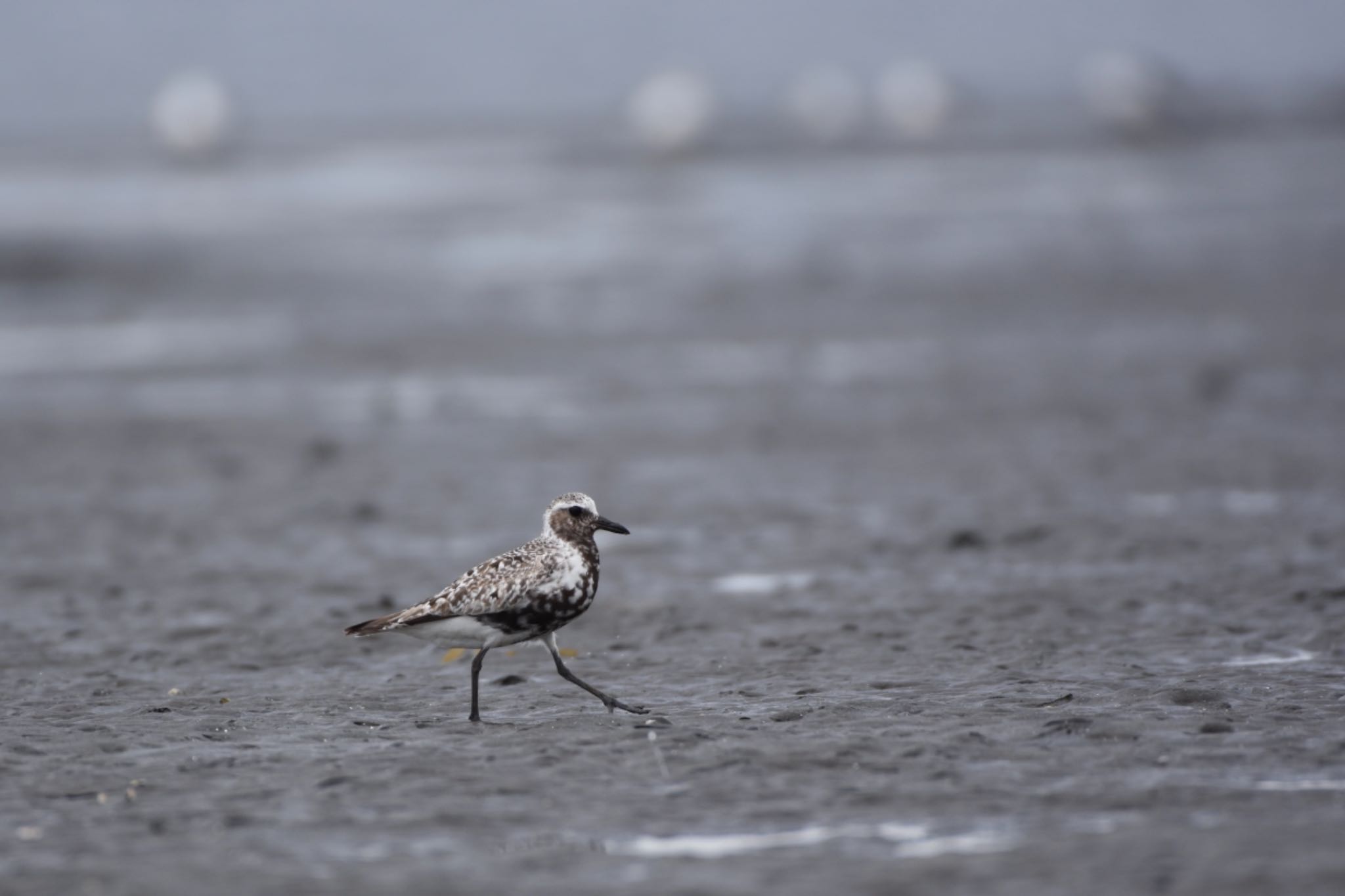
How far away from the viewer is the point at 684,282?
24.4 meters

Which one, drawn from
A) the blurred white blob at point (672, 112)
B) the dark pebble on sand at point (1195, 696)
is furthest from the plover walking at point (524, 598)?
the blurred white blob at point (672, 112)

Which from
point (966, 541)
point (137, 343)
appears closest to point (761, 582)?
point (966, 541)

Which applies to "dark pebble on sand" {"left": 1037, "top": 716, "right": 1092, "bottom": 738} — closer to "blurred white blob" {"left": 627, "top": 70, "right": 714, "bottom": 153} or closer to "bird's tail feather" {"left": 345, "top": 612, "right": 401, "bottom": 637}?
"bird's tail feather" {"left": 345, "top": 612, "right": 401, "bottom": 637}

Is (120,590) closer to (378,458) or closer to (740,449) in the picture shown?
(378,458)

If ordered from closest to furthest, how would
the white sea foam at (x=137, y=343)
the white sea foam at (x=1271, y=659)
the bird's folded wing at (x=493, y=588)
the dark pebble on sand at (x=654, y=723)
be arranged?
the dark pebble on sand at (x=654, y=723), the bird's folded wing at (x=493, y=588), the white sea foam at (x=1271, y=659), the white sea foam at (x=137, y=343)

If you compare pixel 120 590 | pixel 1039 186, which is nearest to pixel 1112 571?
pixel 120 590

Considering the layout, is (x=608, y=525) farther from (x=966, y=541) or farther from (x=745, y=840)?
(x=966, y=541)

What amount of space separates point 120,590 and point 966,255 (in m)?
17.6

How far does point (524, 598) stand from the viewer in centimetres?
711

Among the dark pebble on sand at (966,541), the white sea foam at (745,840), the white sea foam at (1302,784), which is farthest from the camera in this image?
the dark pebble on sand at (966,541)

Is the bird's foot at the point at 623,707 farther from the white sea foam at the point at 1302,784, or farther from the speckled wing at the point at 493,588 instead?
the white sea foam at the point at 1302,784

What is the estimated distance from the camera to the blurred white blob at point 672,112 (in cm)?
5194

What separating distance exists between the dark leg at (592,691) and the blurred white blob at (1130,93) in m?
43.3

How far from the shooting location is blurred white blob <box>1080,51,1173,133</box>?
50.4 metres
